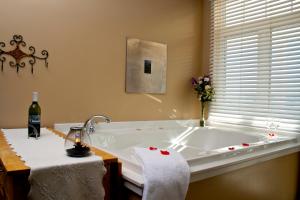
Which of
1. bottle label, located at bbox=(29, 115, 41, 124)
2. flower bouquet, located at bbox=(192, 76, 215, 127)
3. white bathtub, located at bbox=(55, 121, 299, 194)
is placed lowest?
white bathtub, located at bbox=(55, 121, 299, 194)

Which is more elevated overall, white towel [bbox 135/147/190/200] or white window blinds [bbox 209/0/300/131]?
white window blinds [bbox 209/0/300/131]

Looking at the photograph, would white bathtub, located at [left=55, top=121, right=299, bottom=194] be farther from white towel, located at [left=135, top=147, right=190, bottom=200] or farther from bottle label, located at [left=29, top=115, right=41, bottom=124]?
bottle label, located at [left=29, top=115, right=41, bottom=124]

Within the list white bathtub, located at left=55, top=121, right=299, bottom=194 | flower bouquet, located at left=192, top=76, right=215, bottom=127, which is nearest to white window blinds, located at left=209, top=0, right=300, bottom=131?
flower bouquet, located at left=192, top=76, right=215, bottom=127

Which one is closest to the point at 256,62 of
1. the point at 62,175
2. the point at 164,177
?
the point at 164,177

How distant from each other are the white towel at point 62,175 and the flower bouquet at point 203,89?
2.16m

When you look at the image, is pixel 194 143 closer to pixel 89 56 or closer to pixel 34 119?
pixel 89 56

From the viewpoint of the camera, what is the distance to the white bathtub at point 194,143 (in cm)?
146

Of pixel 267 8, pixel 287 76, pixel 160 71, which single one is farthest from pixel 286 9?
pixel 160 71

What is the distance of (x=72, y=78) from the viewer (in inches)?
93.4

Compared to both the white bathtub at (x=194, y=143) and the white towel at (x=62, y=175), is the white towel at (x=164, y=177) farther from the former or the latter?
the white towel at (x=62, y=175)

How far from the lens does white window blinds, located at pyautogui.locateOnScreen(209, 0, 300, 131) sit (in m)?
2.53

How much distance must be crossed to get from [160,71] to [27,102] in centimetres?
145

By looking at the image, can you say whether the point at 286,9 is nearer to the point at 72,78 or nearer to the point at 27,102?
the point at 72,78

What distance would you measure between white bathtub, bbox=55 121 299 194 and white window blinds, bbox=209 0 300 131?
8.9 inches
